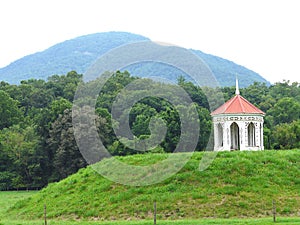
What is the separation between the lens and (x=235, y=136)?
38062 mm

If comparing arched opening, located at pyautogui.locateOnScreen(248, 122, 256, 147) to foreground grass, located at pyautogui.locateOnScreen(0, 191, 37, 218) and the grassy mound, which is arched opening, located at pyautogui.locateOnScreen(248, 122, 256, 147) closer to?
the grassy mound

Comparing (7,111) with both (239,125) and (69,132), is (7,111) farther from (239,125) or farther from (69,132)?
(239,125)

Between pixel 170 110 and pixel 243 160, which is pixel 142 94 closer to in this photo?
pixel 170 110

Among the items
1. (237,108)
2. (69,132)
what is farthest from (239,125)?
(69,132)

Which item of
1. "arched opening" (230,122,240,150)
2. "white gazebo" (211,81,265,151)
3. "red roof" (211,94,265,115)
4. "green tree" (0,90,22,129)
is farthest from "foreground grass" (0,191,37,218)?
"green tree" (0,90,22,129)

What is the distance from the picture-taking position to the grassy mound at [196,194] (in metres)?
28.2

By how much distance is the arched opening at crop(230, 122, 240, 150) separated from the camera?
37.7 metres

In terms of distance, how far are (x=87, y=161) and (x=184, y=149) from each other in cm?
1231

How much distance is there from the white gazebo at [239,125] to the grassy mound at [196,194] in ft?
7.40

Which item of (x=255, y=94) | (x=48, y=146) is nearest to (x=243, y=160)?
(x=48, y=146)

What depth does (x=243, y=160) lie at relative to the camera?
32.6 meters

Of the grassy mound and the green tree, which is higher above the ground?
the green tree

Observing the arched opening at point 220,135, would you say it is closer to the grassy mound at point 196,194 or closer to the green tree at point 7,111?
the grassy mound at point 196,194

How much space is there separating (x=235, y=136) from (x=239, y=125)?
2.04m
